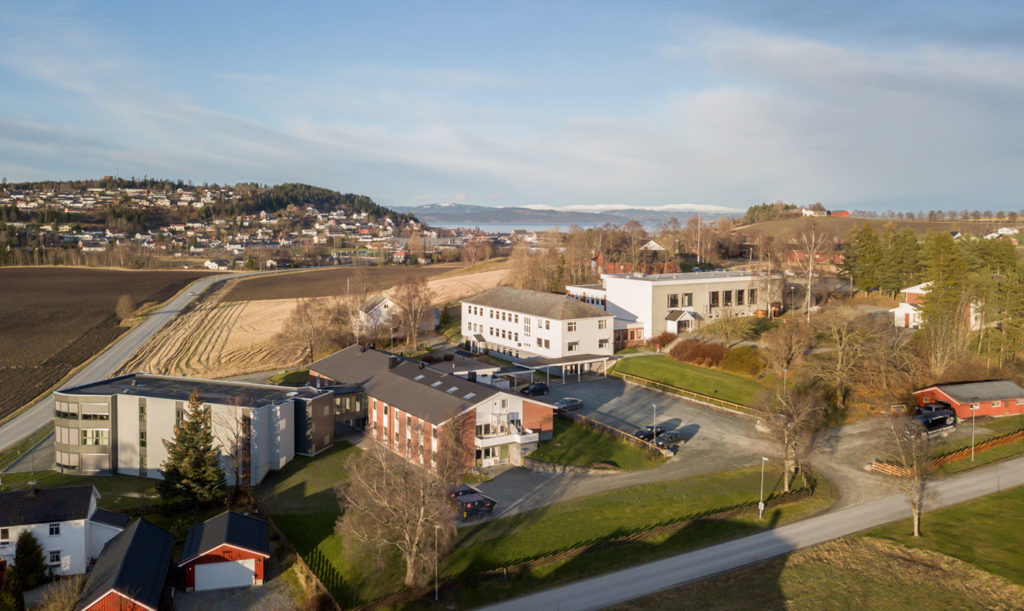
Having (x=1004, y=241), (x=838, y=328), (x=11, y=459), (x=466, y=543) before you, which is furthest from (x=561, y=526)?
(x=1004, y=241)

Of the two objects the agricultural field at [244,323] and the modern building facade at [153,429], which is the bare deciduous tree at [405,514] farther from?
the agricultural field at [244,323]

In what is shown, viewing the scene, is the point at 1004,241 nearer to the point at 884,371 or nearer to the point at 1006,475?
the point at 884,371

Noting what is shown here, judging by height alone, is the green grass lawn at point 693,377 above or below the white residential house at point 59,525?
above

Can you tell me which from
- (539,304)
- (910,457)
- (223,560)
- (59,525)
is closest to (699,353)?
(539,304)

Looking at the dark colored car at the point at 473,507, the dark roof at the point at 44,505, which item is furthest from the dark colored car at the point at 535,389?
the dark roof at the point at 44,505

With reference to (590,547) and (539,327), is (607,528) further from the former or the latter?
(539,327)
